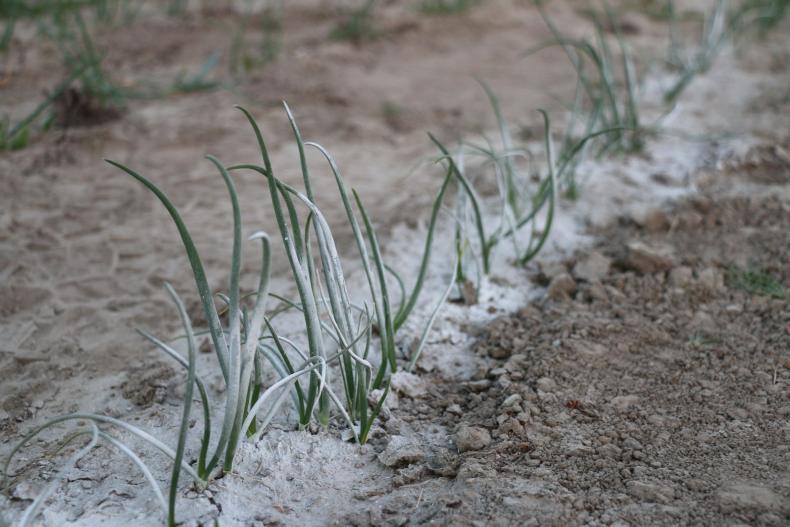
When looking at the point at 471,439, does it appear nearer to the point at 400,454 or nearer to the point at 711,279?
the point at 400,454

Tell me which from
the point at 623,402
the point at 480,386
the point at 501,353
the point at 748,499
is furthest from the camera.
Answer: the point at 501,353

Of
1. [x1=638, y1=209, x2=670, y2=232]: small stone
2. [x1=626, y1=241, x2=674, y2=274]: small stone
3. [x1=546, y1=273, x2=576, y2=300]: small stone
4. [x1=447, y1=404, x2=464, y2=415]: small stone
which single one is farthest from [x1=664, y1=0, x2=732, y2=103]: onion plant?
[x1=447, y1=404, x2=464, y2=415]: small stone

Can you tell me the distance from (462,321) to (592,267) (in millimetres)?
400

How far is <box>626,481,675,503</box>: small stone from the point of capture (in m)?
1.32

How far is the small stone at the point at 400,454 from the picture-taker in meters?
1.50

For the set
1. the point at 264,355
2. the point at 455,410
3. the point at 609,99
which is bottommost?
the point at 455,410

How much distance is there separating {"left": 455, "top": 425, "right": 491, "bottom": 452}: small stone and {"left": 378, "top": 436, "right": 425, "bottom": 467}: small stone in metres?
0.08

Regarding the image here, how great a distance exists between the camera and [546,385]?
5.41 ft

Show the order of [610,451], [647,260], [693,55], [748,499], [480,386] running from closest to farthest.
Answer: [748,499], [610,451], [480,386], [647,260], [693,55]

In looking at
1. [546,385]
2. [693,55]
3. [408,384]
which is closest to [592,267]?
[546,385]

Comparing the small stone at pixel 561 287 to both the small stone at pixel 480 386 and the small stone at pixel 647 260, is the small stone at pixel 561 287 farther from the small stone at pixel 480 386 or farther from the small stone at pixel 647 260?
the small stone at pixel 480 386

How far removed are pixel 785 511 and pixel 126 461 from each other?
3.74ft

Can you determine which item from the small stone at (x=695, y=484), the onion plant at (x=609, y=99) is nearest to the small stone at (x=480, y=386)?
the small stone at (x=695, y=484)

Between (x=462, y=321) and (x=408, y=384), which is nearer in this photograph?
(x=408, y=384)
